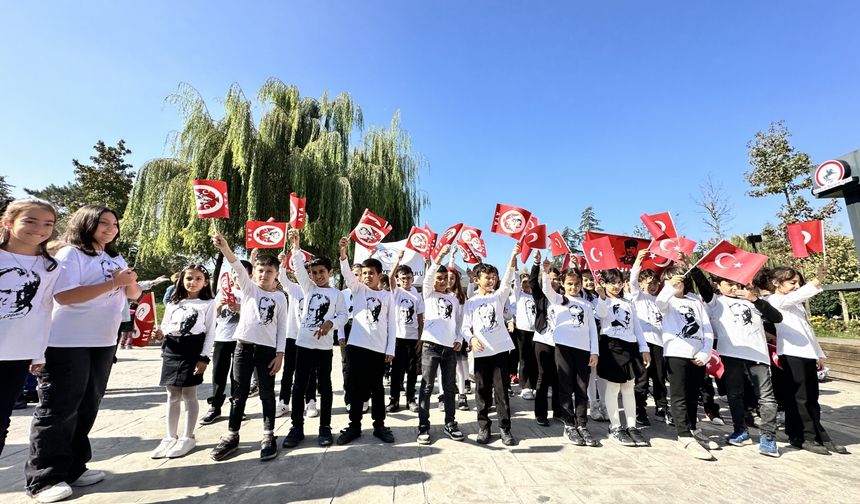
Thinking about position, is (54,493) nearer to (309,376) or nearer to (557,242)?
(309,376)

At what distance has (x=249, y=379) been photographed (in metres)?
3.58

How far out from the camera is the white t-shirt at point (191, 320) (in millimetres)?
3695

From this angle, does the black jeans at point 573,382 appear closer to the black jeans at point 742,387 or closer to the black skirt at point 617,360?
the black skirt at point 617,360

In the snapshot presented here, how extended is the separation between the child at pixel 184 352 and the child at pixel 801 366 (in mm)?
5842

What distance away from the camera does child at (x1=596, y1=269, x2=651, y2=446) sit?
402 cm

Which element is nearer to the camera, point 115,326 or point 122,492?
point 122,492

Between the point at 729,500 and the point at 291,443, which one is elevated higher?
the point at 291,443

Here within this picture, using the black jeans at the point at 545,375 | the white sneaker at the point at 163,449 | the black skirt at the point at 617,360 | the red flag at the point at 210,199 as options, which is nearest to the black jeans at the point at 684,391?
the black skirt at the point at 617,360

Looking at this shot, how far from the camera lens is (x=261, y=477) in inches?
118

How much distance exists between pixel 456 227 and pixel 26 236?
460 cm

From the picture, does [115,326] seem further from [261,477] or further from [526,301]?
[526,301]

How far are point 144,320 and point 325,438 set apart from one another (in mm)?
2960

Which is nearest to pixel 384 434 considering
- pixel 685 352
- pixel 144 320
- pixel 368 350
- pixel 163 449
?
pixel 368 350

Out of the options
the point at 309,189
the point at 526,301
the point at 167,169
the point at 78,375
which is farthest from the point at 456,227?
the point at 167,169
